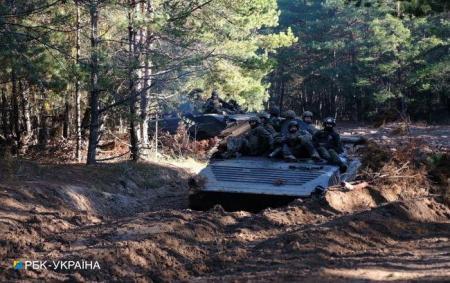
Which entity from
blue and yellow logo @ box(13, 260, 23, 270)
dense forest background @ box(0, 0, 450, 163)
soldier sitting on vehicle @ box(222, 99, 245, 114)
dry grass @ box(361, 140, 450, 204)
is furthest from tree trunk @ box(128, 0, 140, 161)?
soldier sitting on vehicle @ box(222, 99, 245, 114)

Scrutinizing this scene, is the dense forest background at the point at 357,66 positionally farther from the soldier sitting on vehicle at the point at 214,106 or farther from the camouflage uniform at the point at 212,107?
the camouflage uniform at the point at 212,107

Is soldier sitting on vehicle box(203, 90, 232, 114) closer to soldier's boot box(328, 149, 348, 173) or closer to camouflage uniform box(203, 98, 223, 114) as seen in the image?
camouflage uniform box(203, 98, 223, 114)

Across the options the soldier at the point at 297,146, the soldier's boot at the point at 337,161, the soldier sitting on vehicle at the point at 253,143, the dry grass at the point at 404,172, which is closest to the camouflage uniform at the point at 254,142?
the soldier sitting on vehicle at the point at 253,143

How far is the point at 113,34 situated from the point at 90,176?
4524 millimetres

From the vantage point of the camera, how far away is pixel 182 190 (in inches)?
587

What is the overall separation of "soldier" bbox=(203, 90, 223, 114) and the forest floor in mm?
9998

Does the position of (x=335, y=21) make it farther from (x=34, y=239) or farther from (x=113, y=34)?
(x=34, y=239)

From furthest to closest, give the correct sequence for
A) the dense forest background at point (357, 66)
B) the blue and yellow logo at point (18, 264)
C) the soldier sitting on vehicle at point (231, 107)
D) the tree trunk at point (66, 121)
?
the dense forest background at point (357, 66), the soldier sitting on vehicle at point (231, 107), the tree trunk at point (66, 121), the blue and yellow logo at point (18, 264)

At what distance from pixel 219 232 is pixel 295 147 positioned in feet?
13.9

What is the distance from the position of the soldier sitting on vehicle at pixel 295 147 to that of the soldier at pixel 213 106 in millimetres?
10854

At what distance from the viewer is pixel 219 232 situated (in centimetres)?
826

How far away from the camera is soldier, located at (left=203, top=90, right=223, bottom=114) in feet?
75.6

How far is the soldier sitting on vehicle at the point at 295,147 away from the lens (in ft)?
39.1

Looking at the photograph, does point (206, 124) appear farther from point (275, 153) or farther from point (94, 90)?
point (275, 153)
